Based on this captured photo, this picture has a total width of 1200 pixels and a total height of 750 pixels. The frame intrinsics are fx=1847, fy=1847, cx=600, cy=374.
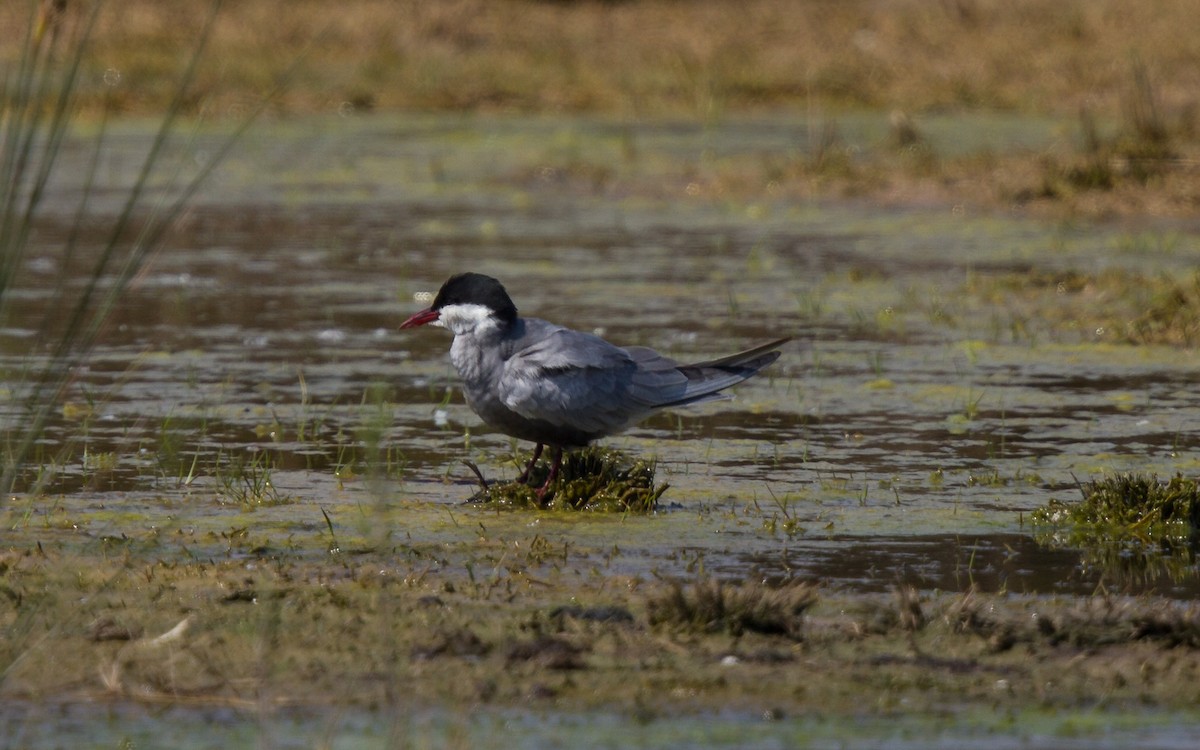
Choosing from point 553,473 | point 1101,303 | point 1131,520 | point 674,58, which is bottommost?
point 1131,520

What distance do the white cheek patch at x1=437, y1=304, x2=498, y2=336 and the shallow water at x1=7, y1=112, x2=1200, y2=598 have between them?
564mm

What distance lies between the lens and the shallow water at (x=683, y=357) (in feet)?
20.2

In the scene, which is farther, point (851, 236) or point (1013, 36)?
point (1013, 36)

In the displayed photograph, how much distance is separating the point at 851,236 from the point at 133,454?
7138mm

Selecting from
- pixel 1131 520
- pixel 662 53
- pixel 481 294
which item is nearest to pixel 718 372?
pixel 481 294

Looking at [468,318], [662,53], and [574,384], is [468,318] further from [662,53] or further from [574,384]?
[662,53]

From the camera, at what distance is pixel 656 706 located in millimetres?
4215

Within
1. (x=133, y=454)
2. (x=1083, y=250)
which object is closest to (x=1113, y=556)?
(x=133, y=454)

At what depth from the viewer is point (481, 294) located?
611 centimetres

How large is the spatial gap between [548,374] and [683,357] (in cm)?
295

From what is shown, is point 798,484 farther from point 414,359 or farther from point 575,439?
point 414,359

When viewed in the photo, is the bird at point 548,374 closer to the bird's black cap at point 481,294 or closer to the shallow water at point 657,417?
the bird's black cap at point 481,294

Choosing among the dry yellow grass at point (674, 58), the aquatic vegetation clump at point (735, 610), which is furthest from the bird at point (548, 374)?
the dry yellow grass at point (674, 58)

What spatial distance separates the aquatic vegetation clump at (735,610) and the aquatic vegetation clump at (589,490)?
4.50 feet
